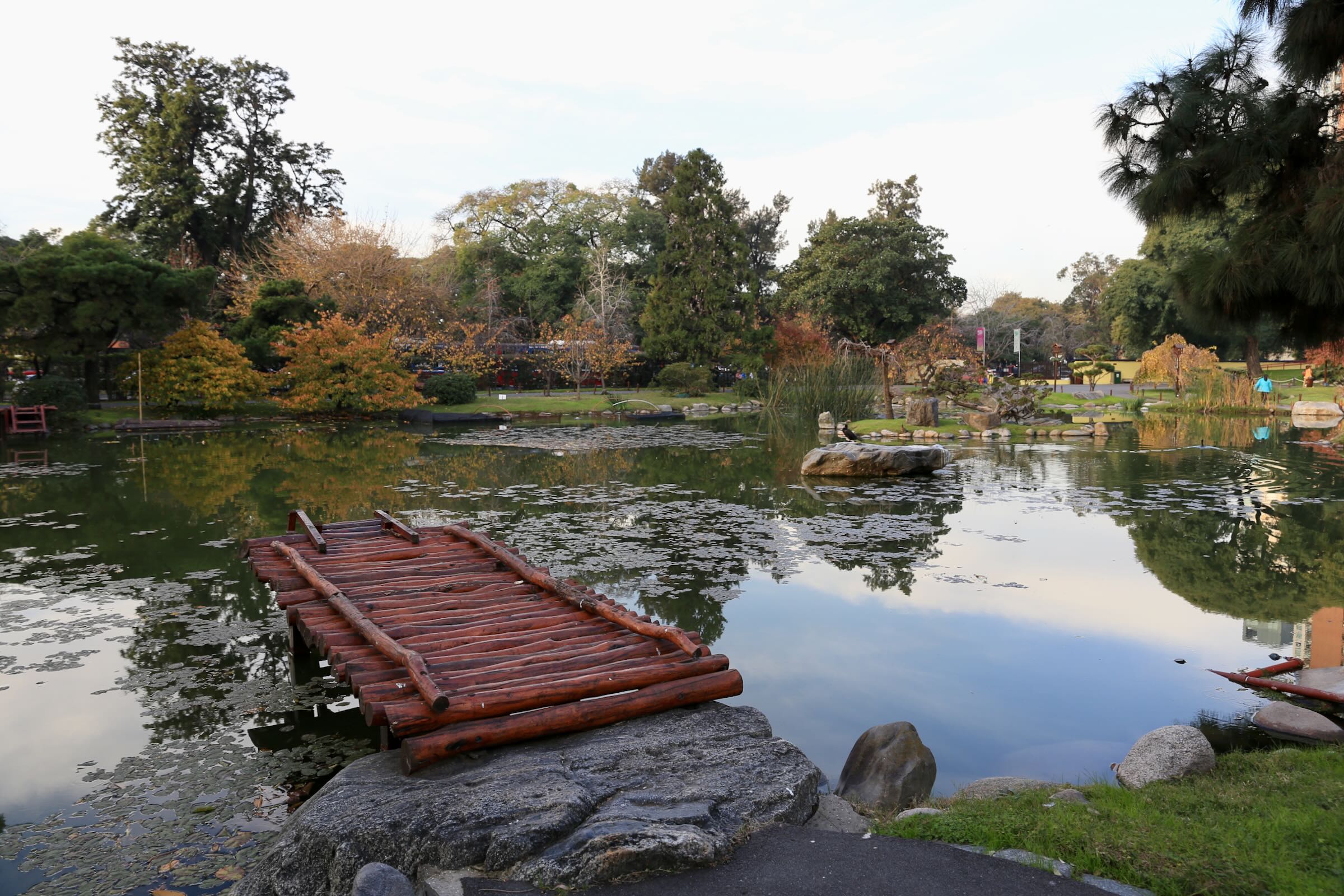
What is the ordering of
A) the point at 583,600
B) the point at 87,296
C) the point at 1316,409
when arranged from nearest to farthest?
1. the point at 583,600
2. the point at 87,296
3. the point at 1316,409

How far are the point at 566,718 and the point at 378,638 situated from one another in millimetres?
1159

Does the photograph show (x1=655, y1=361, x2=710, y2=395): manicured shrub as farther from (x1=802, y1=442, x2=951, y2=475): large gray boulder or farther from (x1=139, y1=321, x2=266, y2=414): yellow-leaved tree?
(x1=802, y1=442, x2=951, y2=475): large gray boulder

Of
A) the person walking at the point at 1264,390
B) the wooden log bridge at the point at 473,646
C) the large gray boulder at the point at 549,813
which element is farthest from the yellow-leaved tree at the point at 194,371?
the person walking at the point at 1264,390

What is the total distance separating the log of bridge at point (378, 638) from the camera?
3.58 meters

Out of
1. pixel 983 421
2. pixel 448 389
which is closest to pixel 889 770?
pixel 983 421

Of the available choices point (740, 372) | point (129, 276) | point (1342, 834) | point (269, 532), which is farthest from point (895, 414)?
point (1342, 834)

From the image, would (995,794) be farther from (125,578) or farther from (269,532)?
(269,532)

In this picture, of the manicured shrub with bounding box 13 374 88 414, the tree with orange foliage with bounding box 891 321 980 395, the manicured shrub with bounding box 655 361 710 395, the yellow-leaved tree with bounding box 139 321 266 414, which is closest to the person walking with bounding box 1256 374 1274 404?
the tree with orange foliage with bounding box 891 321 980 395

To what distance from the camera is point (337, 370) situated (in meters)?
23.6

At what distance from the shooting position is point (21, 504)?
10.8 m

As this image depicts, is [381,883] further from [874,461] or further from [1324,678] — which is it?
[874,461]

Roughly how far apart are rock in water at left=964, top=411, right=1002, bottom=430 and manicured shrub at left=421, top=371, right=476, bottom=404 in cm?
1459

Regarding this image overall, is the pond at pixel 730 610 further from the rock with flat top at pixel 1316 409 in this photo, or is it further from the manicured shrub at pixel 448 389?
the manicured shrub at pixel 448 389

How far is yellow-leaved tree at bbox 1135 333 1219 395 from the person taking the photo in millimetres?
25672
